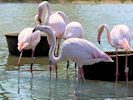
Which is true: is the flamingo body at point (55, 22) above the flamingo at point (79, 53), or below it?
above

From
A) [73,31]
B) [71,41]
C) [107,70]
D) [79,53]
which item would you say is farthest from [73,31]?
[79,53]

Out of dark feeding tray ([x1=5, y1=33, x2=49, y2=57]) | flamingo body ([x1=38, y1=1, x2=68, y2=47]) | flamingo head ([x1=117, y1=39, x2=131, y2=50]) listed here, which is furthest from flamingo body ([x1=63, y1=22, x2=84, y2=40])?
dark feeding tray ([x1=5, y1=33, x2=49, y2=57])

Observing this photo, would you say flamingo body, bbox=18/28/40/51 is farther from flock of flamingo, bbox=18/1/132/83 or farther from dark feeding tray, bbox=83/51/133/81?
dark feeding tray, bbox=83/51/133/81

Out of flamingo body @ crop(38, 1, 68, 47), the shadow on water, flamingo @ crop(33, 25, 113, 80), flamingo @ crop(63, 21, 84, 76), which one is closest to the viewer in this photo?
the shadow on water

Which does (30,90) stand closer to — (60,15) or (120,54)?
(120,54)

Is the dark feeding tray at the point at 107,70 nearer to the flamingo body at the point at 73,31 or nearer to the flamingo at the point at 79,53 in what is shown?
the flamingo at the point at 79,53

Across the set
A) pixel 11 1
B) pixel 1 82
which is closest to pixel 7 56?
pixel 1 82

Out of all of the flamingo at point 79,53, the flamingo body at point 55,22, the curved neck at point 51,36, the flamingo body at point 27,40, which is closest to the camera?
the curved neck at point 51,36

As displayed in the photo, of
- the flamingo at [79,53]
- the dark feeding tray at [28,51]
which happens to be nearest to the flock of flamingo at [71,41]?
the flamingo at [79,53]

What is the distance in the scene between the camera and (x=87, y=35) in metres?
19.1

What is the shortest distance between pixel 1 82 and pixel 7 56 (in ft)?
13.1

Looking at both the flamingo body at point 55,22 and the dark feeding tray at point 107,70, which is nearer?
the dark feeding tray at point 107,70

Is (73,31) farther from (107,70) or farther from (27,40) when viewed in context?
(107,70)

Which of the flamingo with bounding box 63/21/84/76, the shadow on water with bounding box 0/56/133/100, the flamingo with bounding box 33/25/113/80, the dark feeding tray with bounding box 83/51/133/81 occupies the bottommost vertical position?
the shadow on water with bounding box 0/56/133/100
